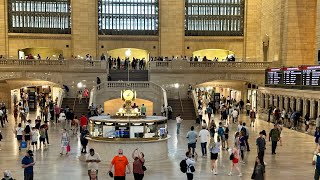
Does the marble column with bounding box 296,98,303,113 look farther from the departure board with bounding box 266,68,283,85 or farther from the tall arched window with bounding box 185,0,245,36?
the tall arched window with bounding box 185,0,245,36

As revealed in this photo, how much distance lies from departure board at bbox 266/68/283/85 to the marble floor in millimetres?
10151

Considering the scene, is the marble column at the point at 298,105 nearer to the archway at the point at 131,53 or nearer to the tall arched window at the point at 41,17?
the tall arched window at the point at 41,17

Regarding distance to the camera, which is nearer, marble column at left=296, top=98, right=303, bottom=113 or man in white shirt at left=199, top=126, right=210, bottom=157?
man in white shirt at left=199, top=126, right=210, bottom=157

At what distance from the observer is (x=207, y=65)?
35906 mm

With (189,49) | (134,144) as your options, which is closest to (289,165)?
(134,144)

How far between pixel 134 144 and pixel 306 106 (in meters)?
14.4

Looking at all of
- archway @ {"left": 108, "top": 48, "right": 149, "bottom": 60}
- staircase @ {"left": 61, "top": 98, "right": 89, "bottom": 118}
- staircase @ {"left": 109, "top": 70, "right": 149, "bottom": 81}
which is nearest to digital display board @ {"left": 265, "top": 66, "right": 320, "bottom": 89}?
staircase @ {"left": 109, "top": 70, "right": 149, "bottom": 81}

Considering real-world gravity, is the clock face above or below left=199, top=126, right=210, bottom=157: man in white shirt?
above

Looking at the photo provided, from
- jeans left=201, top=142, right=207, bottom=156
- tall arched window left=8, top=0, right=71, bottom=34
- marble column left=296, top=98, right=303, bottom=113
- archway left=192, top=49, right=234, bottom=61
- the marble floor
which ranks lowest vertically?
the marble floor

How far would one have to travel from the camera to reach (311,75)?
84.4 ft

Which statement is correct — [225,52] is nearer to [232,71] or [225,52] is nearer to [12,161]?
→ [232,71]

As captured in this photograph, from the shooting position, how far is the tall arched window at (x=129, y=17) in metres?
42.0

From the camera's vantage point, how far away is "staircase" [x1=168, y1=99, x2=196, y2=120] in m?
31.2

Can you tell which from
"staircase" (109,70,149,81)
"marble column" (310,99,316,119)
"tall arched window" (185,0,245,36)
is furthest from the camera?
"tall arched window" (185,0,245,36)
